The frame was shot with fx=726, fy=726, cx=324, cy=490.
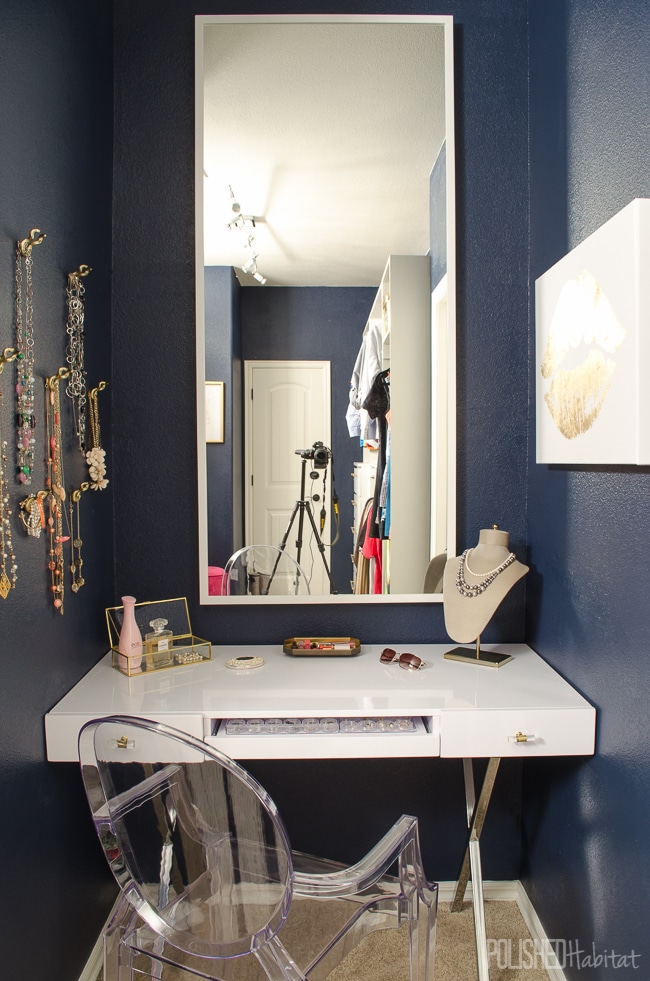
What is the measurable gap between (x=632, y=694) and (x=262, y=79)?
5.80 feet

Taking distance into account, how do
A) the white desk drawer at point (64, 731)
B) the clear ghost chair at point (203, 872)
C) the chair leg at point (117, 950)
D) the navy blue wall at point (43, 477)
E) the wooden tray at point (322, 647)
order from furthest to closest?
the wooden tray at point (322, 647) → the white desk drawer at point (64, 731) → the navy blue wall at point (43, 477) → the chair leg at point (117, 950) → the clear ghost chair at point (203, 872)

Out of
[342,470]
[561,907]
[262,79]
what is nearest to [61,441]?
[342,470]

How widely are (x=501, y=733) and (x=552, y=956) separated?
2.24 ft

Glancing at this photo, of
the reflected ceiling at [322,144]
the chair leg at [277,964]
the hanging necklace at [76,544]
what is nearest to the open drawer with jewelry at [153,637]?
the hanging necklace at [76,544]

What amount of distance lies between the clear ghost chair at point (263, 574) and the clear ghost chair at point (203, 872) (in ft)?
2.74

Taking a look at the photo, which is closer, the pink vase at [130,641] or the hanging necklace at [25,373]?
the hanging necklace at [25,373]

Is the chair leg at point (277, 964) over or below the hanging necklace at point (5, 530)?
below

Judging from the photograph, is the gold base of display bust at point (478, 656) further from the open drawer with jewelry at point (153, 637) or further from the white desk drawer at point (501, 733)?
the open drawer with jewelry at point (153, 637)

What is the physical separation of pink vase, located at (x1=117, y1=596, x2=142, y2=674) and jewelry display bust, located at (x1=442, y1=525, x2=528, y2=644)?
794 millimetres

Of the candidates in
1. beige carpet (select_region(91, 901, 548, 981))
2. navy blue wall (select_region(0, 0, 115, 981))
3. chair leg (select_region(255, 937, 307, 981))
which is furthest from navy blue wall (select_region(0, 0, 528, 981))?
chair leg (select_region(255, 937, 307, 981))

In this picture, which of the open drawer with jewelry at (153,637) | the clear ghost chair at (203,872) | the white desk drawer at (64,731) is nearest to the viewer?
the clear ghost chair at (203,872)

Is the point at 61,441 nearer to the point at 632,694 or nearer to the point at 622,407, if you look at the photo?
the point at 622,407

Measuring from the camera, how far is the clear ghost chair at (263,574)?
Answer: 6.61ft

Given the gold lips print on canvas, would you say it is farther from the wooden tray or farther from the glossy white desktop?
the wooden tray
